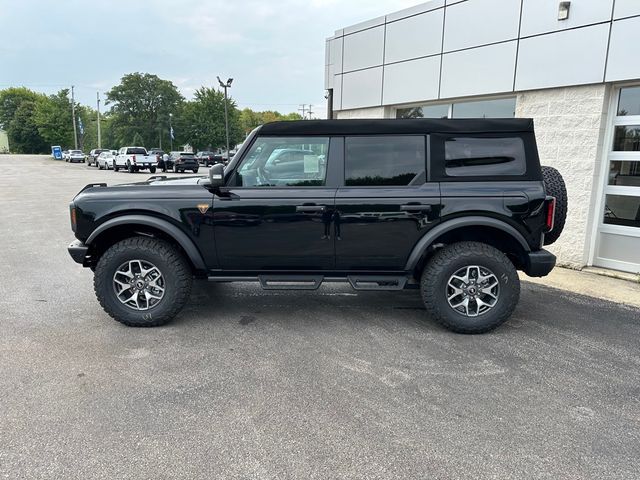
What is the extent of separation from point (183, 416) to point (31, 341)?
2.02 meters

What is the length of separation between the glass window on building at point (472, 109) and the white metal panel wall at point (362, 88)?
2.60 ft

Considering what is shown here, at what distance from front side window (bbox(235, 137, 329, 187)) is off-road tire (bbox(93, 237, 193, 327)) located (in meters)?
0.97

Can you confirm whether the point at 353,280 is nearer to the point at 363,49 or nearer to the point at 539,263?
the point at 539,263

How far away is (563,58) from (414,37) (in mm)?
3070

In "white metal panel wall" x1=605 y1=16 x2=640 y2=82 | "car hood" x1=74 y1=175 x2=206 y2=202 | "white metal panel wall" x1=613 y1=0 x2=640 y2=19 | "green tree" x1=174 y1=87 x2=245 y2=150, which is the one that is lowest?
"car hood" x1=74 y1=175 x2=206 y2=202

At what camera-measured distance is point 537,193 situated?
4109 mm

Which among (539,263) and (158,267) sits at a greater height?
(539,263)

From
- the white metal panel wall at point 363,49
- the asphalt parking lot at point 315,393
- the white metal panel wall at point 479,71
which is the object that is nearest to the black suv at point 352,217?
the asphalt parking lot at point 315,393

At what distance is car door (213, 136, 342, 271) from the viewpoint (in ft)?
13.8

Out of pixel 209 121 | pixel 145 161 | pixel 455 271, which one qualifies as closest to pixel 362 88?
pixel 455 271

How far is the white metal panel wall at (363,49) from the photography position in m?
9.59

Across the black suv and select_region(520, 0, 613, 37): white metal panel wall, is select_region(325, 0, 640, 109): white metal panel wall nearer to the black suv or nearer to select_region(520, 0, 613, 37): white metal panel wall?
select_region(520, 0, 613, 37): white metal panel wall

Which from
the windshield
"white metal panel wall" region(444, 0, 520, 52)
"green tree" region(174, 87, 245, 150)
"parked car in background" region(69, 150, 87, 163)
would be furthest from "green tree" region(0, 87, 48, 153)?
"white metal panel wall" region(444, 0, 520, 52)

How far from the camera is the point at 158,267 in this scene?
14.1ft
